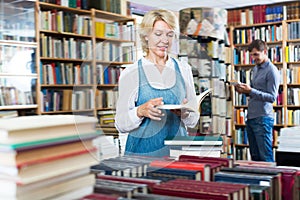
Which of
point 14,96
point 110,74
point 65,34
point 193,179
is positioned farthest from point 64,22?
point 193,179

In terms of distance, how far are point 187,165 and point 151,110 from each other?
1.19 ft

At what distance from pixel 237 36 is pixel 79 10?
274 centimetres

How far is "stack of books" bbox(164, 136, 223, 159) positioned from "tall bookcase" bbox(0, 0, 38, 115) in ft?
8.98

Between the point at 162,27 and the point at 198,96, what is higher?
the point at 162,27

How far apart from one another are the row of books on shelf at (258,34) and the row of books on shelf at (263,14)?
111mm

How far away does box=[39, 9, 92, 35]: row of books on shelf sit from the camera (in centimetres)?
408

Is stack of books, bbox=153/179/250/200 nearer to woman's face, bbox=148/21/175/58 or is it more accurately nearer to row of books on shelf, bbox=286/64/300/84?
woman's face, bbox=148/21/175/58

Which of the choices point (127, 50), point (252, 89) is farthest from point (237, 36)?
point (127, 50)

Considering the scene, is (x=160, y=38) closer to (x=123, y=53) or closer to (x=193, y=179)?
(x=123, y=53)

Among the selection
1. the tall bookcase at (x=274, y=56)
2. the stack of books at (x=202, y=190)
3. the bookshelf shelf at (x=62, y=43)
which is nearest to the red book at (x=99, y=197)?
the stack of books at (x=202, y=190)

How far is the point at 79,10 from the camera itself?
441 cm

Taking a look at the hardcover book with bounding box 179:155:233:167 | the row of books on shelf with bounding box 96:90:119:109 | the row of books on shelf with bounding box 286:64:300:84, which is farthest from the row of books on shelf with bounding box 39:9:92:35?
the hardcover book with bounding box 179:155:233:167

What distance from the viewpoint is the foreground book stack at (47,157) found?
62 cm

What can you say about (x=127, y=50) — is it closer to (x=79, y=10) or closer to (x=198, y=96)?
(x=198, y=96)
